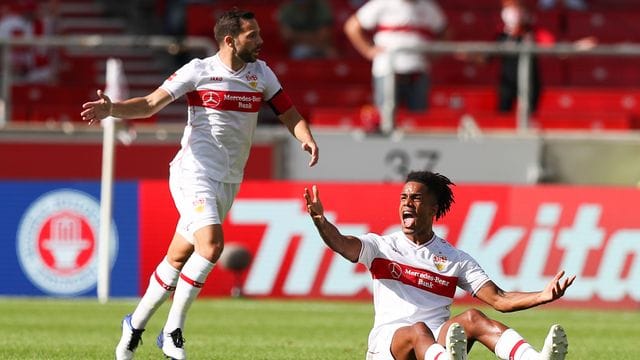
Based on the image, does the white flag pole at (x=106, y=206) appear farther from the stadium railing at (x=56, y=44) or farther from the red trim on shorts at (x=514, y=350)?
the red trim on shorts at (x=514, y=350)

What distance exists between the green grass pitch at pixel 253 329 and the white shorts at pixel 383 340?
7.50 feet

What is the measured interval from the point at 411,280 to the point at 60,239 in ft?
28.6

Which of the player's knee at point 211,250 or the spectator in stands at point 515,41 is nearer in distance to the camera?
the player's knee at point 211,250

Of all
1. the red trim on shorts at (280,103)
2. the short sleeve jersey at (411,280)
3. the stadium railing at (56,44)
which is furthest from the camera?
the stadium railing at (56,44)

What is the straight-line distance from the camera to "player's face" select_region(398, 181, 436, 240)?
8711 millimetres

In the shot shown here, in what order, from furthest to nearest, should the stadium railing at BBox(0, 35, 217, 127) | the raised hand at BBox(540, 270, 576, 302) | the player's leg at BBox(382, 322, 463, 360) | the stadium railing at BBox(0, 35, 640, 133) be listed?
the stadium railing at BBox(0, 35, 640, 133) → the stadium railing at BBox(0, 35, 217, 127) → the player's leg at BBox(382, 322, 463, 360) → the raised hand at BBox(540, 270, 576, 302)

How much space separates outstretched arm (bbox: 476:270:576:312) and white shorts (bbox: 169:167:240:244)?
73.6 inches

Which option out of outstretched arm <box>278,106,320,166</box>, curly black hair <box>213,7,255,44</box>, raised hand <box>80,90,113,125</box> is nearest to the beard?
curly black hair <box>213,7,255,44</box>

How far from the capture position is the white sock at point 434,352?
8.01m

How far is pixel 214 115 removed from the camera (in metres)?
9.90

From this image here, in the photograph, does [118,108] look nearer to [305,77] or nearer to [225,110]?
[225,110]

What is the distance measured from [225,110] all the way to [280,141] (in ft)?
27.3

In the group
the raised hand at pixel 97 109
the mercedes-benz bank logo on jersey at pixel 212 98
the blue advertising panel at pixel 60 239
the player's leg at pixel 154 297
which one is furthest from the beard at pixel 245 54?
the blue advertising panel at pixel 60 239

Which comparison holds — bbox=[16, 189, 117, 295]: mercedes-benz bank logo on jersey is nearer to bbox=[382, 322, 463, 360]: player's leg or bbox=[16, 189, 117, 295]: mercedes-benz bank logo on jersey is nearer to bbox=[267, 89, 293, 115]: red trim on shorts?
bbox=[267, 89, 293, 115]: red trim on shorts
